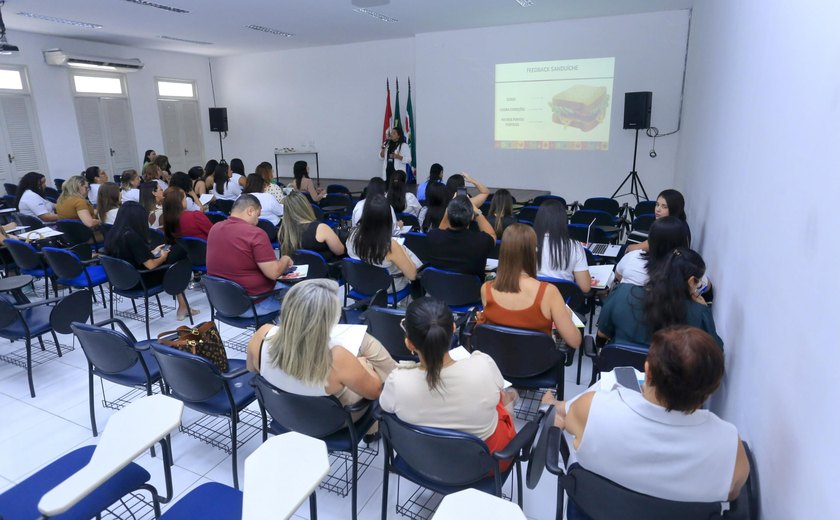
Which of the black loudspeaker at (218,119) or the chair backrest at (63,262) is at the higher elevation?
the black loudspeaker at (218,119)

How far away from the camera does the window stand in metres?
10.6

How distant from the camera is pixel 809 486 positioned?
125cm

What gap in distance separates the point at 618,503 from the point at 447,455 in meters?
0.60

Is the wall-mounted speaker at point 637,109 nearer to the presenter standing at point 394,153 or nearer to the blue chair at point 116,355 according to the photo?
the presenter standing at point 394,153

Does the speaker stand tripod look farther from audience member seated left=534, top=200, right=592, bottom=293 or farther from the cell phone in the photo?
the cell phone

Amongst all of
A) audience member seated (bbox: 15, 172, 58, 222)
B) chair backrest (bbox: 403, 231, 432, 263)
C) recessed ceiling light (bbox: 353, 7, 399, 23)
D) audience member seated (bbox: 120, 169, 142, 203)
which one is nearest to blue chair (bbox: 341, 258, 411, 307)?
chair backrest (bbox: 403, 231, 432, 263)

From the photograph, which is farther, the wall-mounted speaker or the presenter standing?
the presenter standing

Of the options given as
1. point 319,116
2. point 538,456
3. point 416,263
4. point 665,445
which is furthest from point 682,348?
point 319,116

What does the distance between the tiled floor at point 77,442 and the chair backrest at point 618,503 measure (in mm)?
826

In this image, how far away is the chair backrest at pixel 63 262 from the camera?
422 centimetres

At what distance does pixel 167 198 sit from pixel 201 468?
3.04 metres

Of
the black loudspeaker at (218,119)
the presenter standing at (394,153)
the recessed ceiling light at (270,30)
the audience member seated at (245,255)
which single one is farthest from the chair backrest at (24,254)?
the black loudspeaker at (218,119)

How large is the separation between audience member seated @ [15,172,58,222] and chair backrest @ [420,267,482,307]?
539 centimetres

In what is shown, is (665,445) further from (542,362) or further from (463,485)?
(542,362)
